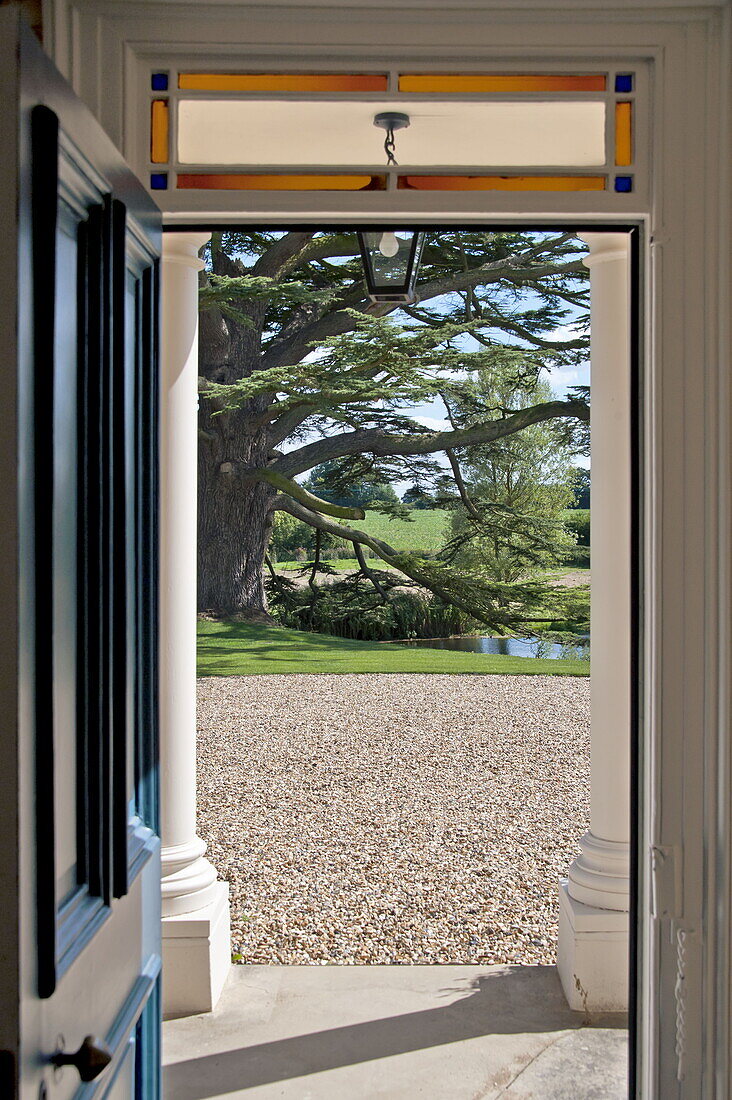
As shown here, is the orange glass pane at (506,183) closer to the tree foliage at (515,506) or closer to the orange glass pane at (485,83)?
the orange glass pane at (485,83)

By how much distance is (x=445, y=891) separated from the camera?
460 centimetres

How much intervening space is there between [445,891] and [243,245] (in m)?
12.0

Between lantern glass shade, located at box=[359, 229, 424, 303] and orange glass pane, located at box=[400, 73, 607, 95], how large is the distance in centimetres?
109

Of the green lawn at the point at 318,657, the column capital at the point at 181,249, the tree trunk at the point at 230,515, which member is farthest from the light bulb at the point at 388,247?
the tree trunk at the point at 230,515

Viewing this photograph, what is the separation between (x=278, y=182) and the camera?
1.76 metres

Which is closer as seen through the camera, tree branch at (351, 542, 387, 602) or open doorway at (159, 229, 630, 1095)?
open doorway at (159, 229, 630, 1095)

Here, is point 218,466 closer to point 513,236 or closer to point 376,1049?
point 513,236

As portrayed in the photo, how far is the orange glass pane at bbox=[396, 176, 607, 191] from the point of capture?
1757 millimetres

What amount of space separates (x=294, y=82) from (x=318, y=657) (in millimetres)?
10556
